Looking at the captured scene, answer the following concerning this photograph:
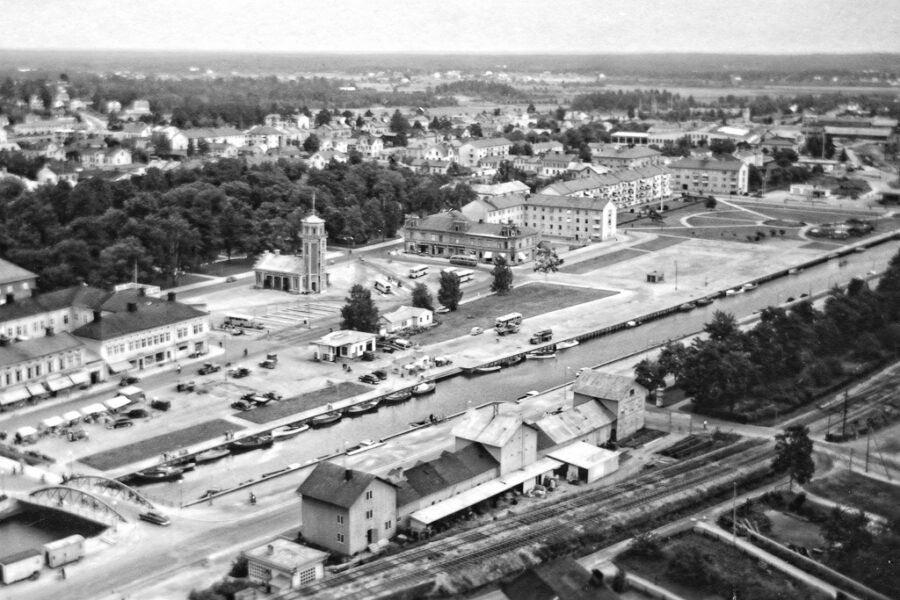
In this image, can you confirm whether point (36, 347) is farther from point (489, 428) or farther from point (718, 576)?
point (718, 576)

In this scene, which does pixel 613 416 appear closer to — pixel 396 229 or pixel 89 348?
pixel 89 348

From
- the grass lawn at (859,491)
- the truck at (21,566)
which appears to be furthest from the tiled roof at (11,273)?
the grass lawn at (859,491)

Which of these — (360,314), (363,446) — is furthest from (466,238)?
(363,446)

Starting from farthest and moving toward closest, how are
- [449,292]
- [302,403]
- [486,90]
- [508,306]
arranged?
[486,90], [508,306], [449,292], [302,403]

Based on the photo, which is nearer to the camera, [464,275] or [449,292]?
[449,292]

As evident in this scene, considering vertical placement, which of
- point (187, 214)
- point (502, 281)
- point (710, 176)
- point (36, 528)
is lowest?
point (36, 528)

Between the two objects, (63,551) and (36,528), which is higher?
(63,551)

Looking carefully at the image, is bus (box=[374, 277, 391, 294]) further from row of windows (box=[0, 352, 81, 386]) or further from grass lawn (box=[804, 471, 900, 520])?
grass lawn (box=[804, 471, 900, 520])

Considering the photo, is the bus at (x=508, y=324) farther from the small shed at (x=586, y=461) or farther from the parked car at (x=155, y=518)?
the parked car at (x=155, y=518)
